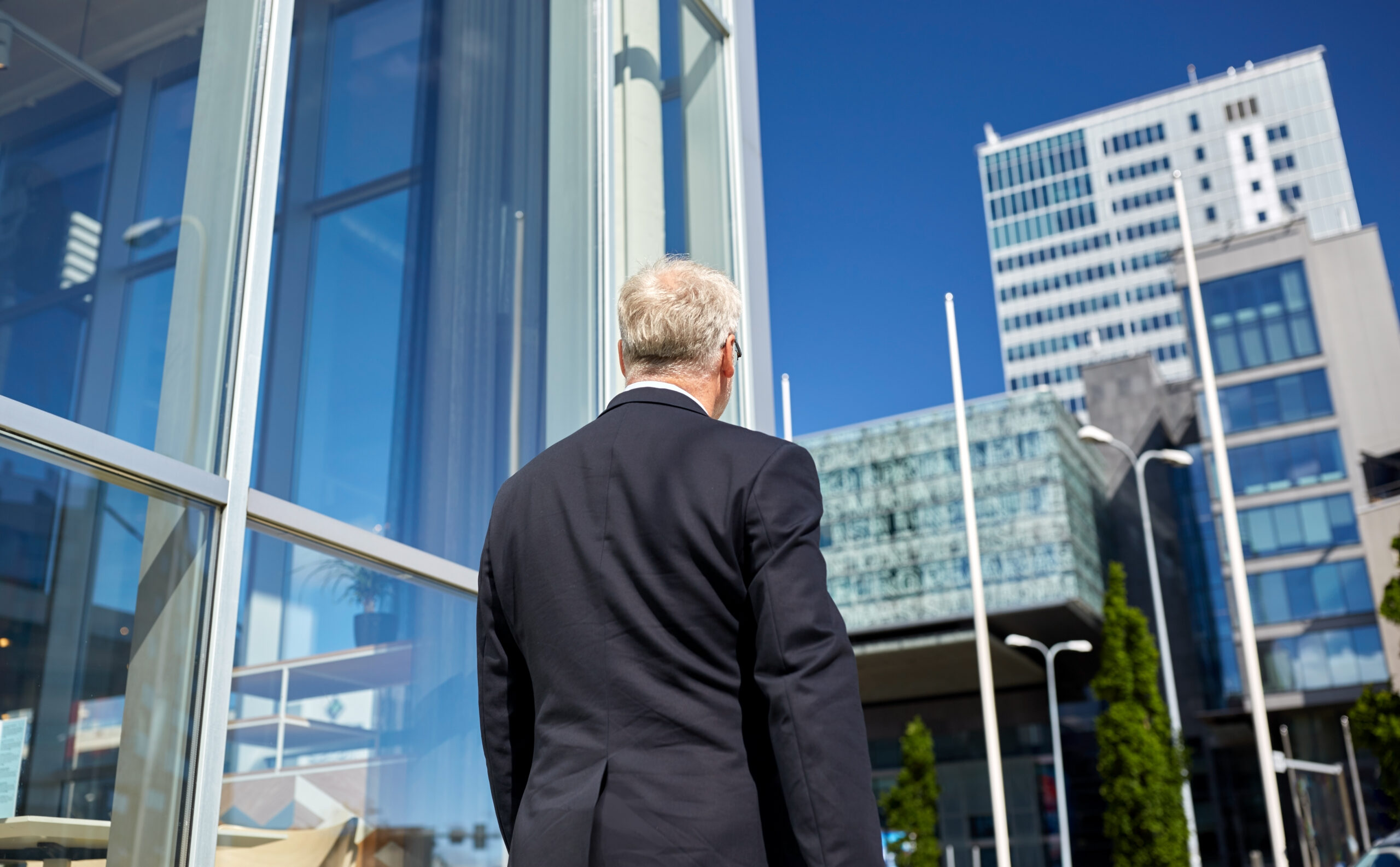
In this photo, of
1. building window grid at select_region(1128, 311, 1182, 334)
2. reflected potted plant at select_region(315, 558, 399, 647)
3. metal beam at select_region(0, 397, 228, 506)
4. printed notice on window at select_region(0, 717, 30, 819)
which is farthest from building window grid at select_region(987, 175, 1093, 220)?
printed notice on window at select_region(0, 717, 30, 819)

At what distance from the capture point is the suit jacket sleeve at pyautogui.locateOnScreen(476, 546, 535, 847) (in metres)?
1.66

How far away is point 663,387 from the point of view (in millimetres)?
1695

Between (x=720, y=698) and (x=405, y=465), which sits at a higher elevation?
(x=405, y=465)

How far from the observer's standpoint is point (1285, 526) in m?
42.5

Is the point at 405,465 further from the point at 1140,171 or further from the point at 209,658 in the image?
the point at 1140,171

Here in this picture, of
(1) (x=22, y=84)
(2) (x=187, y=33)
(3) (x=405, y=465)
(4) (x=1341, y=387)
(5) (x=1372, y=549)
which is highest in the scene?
(4) (x=1341, y=387)

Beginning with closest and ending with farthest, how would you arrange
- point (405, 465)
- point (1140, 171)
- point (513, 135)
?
point (405, 465) < point (513, 135) < point (1140, 171)

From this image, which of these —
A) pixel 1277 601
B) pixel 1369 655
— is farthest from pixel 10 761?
pixel 1277 601

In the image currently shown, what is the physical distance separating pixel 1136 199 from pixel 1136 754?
253ft

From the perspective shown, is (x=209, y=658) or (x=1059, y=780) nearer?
(x=209, y=658)

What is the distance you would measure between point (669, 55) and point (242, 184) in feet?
9.56

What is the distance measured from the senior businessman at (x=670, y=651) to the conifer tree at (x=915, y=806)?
1543 inches

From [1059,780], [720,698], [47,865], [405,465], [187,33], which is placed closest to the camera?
[720,698]

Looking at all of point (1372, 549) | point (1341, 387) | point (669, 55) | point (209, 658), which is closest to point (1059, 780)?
point (1372, 549)
